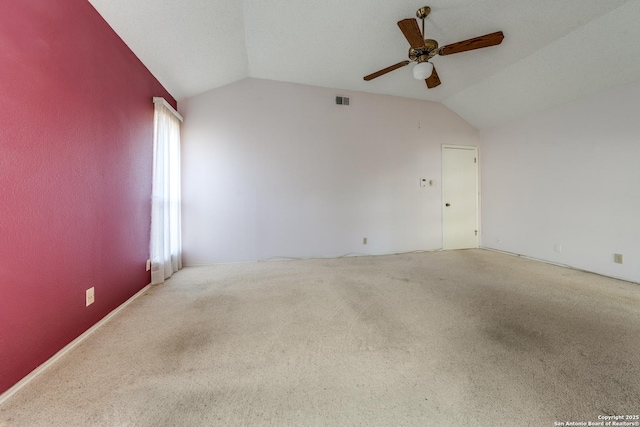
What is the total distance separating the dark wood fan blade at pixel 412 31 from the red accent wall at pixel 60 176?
242 centimetres

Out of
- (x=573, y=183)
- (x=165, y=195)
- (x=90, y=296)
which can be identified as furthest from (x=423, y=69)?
(x=90, y=296)

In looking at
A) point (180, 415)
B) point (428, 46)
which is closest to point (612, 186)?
point (428, 46)

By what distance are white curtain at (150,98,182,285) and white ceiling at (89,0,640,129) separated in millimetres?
543

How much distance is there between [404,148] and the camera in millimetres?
4055

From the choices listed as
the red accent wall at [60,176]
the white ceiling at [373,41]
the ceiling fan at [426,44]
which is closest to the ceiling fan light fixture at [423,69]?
the ceiling fan at [426,44]

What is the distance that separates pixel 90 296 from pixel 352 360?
6.62ft

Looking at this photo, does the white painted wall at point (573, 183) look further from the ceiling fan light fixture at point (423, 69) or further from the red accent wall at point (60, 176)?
the red accent wall at point (60, 176)

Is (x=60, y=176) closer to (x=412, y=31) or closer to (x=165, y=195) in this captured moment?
(x=165, y=195)

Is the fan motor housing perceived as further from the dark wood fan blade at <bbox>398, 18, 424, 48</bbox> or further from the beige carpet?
the beige carpet

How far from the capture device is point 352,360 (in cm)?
136

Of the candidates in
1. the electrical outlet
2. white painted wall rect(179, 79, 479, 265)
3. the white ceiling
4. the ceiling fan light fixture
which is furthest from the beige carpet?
the white ceiling

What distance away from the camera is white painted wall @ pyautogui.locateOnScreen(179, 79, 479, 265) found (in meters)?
3.34

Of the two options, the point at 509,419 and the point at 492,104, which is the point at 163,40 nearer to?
the point at 509,419

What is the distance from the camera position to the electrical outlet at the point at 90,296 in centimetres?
165
